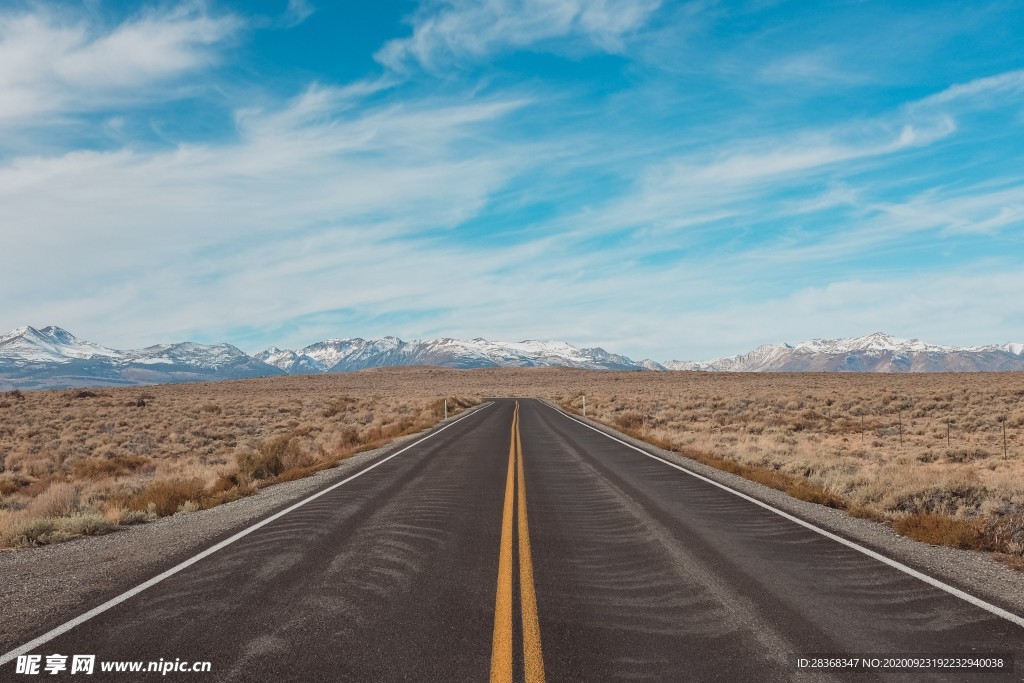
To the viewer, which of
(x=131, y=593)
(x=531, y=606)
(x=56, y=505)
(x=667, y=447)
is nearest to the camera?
(x=531, y=606)

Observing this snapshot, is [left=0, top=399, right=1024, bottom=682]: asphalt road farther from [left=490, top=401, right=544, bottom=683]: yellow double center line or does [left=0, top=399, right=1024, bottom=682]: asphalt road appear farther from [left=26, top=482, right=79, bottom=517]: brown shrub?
[left=26, top=482, right=79, bottom=517]: brown shrub

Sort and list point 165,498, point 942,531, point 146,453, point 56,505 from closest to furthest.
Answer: point 942,531 < point 56,505 < point 165,498 < point 146,453

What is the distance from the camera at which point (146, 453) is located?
86.4 feet

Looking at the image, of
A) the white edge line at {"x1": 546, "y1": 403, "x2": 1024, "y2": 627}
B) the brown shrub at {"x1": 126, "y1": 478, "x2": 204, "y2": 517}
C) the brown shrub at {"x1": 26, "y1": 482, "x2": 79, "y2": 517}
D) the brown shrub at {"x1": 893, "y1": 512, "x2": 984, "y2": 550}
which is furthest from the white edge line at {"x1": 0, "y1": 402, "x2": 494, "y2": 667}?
the brown shrub at {"x1": 893, "y1": 512, "x2": 984, "y2": 550}

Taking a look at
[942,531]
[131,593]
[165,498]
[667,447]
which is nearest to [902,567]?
[942,531]

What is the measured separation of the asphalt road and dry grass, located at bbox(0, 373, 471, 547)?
12.8 ft

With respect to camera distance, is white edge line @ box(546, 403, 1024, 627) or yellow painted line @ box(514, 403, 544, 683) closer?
yellow painted line @ box(514, 403, 544, 683)

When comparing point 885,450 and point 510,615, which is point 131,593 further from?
point 885,450

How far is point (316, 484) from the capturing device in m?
14.3

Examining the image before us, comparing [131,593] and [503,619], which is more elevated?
[503,619]

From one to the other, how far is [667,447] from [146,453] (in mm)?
21605

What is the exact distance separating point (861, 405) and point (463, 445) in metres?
30.6

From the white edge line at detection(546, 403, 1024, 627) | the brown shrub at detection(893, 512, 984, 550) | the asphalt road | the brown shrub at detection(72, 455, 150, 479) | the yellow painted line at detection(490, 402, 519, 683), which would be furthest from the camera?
the brown shrub at detection(72, 455, 150, 479)

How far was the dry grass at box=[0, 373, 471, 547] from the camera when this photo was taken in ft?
39.2
